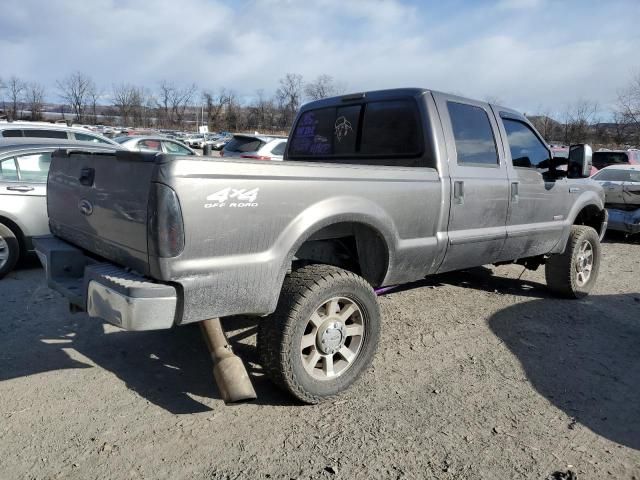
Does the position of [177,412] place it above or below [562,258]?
below

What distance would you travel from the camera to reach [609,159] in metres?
17.6

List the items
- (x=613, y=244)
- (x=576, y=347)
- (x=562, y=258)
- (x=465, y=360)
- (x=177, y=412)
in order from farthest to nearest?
(x=613, y=244) < (x=562, y=258) < (x=576, y=347) < (x=465, y=360) < (x=177, y=412)

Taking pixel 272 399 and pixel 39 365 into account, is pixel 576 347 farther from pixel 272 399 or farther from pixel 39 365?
pixel 39 365

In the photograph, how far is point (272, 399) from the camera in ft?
10.5

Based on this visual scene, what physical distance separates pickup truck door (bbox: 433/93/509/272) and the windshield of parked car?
7.55 m

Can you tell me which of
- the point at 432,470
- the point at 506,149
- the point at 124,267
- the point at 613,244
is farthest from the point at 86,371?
the point at 613,244

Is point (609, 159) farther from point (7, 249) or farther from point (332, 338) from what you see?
point (7, 249)

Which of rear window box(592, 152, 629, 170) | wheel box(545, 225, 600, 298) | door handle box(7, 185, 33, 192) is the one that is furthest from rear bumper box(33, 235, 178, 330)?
rear window box(592, 152, 629, 170)

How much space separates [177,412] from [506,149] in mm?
3426

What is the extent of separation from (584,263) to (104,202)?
5.08 meters

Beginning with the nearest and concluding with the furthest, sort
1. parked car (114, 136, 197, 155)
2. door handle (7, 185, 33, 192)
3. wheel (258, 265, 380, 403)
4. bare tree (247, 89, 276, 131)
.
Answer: wheel (258, 265, 380, 403)
door handle (7, 185, 33, 192)
parked car (114, 136, 197, 155)
bare tree (247, 89, 276, 131)

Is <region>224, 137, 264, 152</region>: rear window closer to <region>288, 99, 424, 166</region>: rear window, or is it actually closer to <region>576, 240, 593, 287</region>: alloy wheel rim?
<region>288, 99, 424, 166</region>: rear window

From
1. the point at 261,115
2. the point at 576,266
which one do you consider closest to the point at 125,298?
the point at 576,266

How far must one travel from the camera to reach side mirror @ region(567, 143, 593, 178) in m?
4.83
